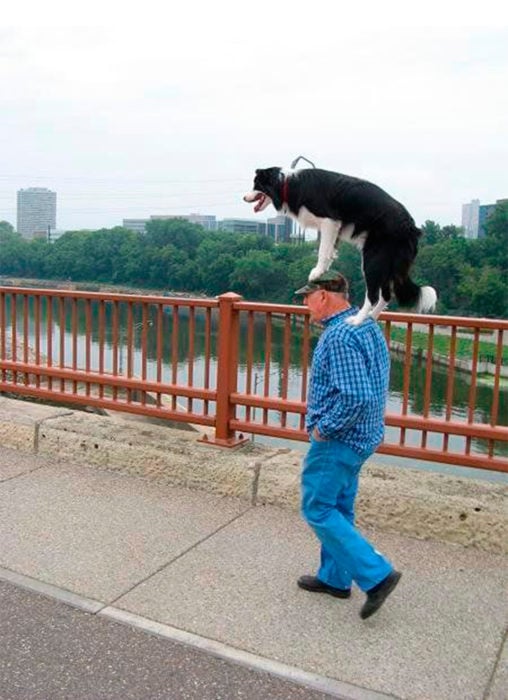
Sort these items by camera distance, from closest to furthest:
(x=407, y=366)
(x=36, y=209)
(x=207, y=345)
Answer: (x=407, y=366) < (x=207, y=345) < (x=36, y=209)

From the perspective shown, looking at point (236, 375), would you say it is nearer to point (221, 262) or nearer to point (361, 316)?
point (361, 316)

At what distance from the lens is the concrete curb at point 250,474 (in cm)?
404

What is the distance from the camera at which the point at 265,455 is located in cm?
491

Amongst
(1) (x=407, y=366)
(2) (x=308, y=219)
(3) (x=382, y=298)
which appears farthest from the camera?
(1) (x=407, y=366)

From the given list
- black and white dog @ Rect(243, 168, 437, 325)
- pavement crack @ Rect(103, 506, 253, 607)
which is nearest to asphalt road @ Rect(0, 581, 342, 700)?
pavement crack @ Rect(103, 506, 253, 607)

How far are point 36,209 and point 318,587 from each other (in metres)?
179

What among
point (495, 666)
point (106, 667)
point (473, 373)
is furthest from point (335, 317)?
point (106, 667)

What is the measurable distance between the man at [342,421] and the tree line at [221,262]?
51.9 metres

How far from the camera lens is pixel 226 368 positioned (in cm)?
507

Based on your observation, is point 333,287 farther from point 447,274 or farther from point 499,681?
point 447,274

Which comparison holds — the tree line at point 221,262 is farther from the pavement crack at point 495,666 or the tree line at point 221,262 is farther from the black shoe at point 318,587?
the pavement crack at point 495,666

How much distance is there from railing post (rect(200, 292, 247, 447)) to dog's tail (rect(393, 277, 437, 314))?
5.86ft

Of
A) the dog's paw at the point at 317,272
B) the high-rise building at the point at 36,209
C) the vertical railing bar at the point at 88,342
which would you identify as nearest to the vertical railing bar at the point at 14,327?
the vertical railing bar at the point at 88,342

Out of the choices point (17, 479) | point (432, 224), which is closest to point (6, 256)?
point (432, 224)
